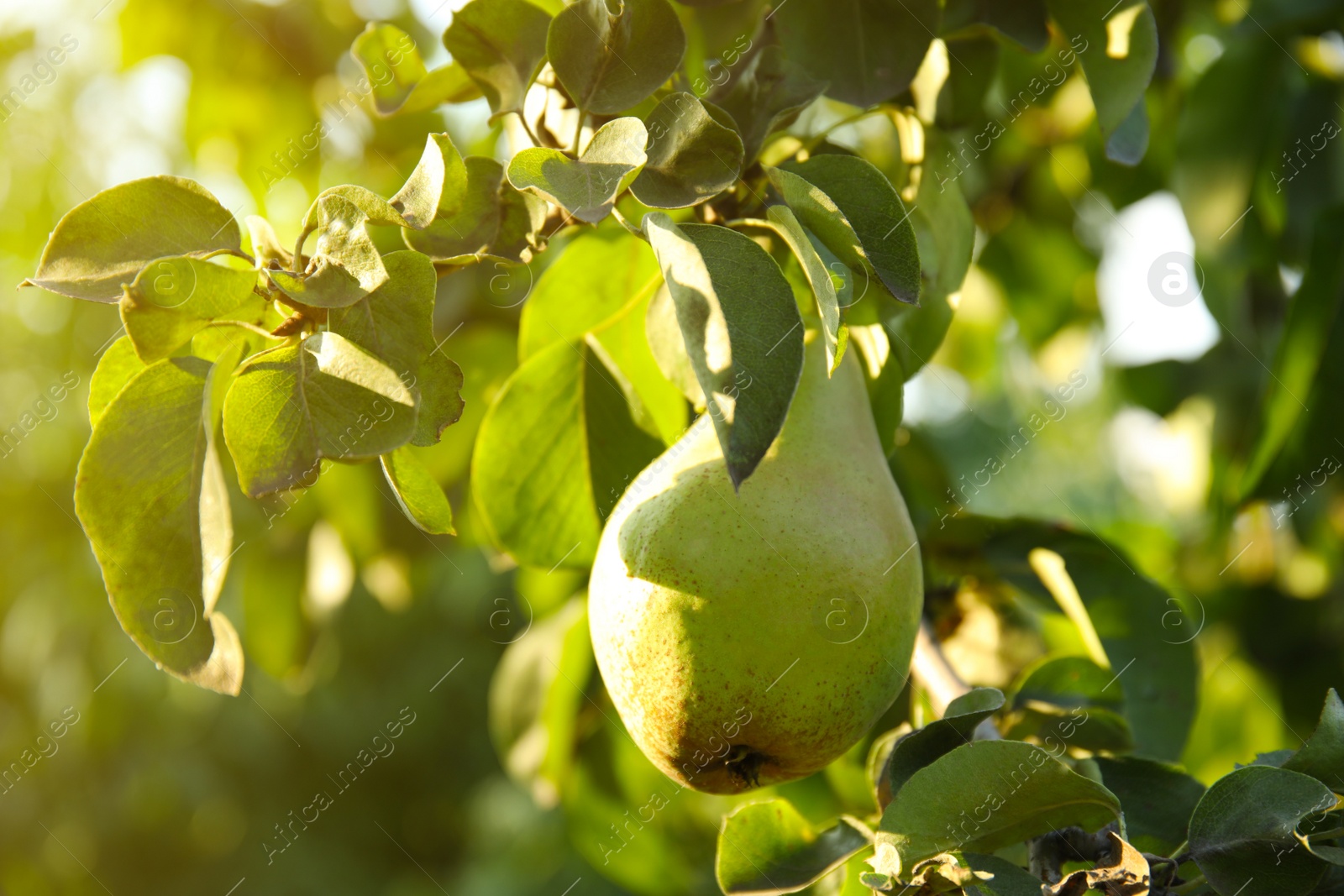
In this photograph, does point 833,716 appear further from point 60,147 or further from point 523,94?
point 60,147

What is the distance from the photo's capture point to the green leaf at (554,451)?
63 cm

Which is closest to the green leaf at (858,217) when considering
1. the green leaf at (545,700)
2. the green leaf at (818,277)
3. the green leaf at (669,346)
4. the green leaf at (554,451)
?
the green leaf at (818,277)

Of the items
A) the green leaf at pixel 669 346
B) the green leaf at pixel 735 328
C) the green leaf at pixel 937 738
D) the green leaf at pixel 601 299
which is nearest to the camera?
the green leaf at pixel 735 328

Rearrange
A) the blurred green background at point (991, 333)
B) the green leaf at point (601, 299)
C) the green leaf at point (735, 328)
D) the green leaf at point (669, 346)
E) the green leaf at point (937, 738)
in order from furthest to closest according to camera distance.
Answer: the blurred green background at point (991, 333)
the green leaf at point (601, 299)
the green leaf at point (669, 346)
the green leaf at point (937, 738)
the green leaf at point (735, 328)

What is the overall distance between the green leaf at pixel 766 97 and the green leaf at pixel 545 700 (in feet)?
1.72

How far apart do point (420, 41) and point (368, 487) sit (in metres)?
0.59

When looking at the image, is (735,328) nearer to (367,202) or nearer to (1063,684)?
(367,202)

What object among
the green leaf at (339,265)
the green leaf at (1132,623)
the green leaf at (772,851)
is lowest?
the green leaf at (1132,623)

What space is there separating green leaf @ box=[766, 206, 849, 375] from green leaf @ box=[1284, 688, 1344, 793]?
275 millimetres

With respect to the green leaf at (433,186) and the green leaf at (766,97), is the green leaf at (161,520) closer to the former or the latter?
the green leaf at (433,186)

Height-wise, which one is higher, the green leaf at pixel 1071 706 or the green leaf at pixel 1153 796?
the green leaf at pixel 1153 796

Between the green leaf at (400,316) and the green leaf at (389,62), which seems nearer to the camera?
the green leaf at (400,316)

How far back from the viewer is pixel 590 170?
412 millimetres

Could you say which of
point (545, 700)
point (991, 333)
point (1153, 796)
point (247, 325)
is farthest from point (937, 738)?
point (991, 333)
